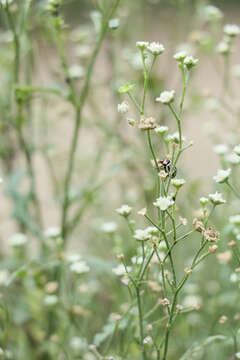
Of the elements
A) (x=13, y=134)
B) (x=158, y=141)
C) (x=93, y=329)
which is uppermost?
(x=13, y=134)

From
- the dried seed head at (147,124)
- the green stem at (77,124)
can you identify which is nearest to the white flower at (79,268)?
the green stem at (77,124)

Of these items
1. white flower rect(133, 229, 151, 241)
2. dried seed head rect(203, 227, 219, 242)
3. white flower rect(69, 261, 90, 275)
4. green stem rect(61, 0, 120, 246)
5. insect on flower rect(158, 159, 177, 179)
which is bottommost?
dried seed head rect(203, 227, 219, 242)

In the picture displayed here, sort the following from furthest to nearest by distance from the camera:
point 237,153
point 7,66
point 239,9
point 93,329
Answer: point 239,9, point 7,66, point 93,329, point 237,153

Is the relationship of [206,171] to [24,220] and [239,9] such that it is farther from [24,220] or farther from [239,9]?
[239,9]

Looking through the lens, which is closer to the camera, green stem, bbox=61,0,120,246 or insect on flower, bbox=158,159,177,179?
insect on flower, bbox=158,159,177,179

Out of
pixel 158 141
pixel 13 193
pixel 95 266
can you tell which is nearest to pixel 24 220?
pixel 13 193

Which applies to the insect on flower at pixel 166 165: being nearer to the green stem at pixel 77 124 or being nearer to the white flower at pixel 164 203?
the white flower at pixel 164 203

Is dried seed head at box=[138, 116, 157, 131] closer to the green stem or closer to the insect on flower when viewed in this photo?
the insect on flower

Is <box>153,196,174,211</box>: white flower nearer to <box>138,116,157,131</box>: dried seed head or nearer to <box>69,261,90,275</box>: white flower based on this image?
<box>138,116,157,131</box>: dried seed head

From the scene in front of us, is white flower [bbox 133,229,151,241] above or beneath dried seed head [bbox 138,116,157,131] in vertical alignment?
beneath

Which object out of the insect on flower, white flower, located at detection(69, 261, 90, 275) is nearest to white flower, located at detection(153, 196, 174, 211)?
the insect on flower

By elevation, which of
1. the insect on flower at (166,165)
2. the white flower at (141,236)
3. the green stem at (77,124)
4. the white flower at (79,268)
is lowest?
the white flower at (141,236)
